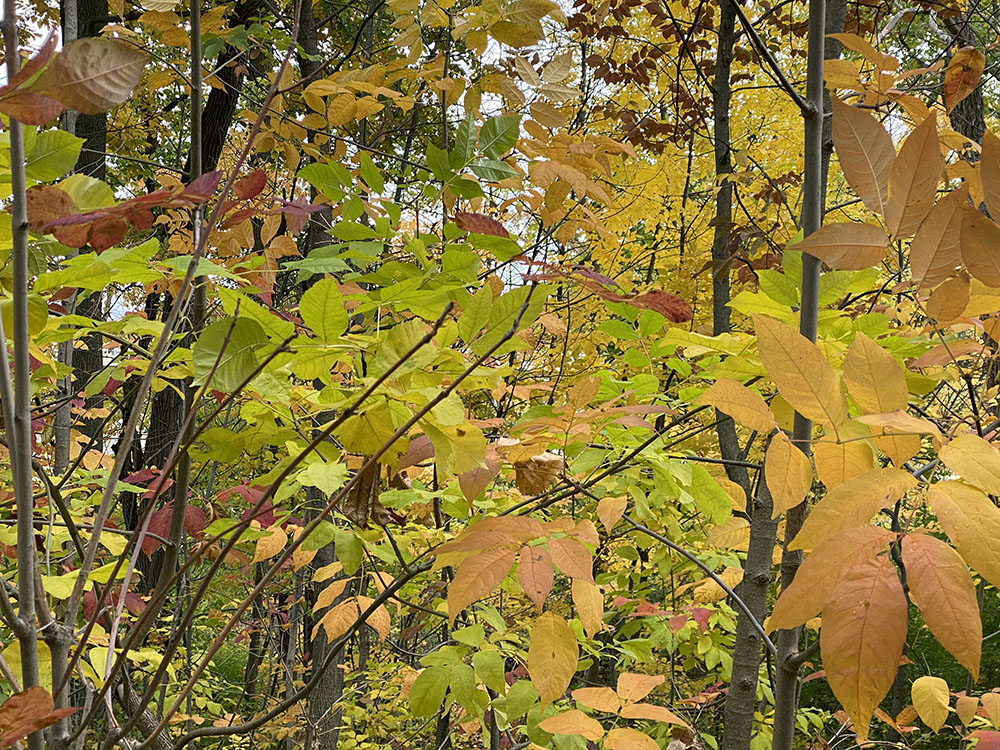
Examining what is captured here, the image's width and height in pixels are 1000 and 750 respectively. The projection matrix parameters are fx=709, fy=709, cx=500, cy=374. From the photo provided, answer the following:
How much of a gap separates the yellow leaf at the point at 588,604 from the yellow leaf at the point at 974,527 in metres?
0.54

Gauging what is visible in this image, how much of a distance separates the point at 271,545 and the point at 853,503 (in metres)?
1.53

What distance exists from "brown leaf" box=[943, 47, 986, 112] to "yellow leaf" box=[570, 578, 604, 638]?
99cm

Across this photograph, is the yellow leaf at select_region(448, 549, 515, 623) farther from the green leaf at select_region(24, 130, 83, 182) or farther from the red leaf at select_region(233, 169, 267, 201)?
the green leaf at select_region(24, 130, 83, 182)

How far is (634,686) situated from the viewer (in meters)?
1.34

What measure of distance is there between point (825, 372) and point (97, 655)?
1.40 metres

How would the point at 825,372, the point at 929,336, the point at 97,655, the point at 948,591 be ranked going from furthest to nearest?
the point at 97,655, the point at 929,336, the point at 825,372, the point at 948,591

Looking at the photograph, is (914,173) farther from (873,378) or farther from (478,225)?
(478,225)

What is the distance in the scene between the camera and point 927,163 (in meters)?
0.66

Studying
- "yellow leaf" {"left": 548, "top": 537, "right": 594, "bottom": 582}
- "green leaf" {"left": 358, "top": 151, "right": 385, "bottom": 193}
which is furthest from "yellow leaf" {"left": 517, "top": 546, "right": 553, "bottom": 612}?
"green leaf" {"left": 358, "top": 151, "right": 385, "bottom": 193}

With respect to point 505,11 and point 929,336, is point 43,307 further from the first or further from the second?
point 929,336

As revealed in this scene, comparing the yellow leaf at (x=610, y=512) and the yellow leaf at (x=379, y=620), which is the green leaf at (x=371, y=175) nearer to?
the yellow leaf at (x=610, y=512)

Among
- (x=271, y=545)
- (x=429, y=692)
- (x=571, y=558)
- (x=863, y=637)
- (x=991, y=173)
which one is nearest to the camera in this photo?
(x=863, y=637)

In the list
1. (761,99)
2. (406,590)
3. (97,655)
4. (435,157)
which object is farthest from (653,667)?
(435,157)

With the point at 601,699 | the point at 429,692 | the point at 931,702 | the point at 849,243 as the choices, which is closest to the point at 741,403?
the point at 849,243
